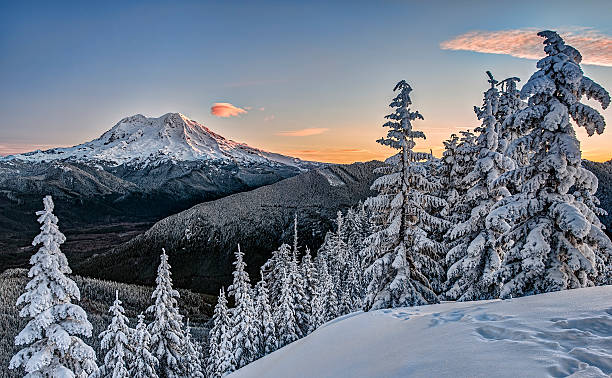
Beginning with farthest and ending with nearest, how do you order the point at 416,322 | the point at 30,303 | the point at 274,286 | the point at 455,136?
the point at 274,286 → the point at 455,136 → the point at 30,303 → the point at 416,322


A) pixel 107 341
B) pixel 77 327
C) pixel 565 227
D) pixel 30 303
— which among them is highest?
pixel 565 227

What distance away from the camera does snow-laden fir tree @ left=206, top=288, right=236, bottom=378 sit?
958 inches

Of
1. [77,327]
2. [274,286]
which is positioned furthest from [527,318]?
[274,286]

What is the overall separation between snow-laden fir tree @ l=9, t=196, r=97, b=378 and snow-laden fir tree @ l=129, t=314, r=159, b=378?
7.04 meters

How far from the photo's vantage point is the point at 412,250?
15500mm

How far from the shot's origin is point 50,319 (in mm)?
11789

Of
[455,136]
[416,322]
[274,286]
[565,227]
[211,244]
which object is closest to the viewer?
[416,322]

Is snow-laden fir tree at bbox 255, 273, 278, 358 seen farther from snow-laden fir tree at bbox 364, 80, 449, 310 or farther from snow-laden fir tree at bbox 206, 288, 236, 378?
snow-laden fir tree at bbox 364, 80, 449, 310

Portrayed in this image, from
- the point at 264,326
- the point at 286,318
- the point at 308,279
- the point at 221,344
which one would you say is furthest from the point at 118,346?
the point at 308,279

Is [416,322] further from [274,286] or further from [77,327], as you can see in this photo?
[274,286]

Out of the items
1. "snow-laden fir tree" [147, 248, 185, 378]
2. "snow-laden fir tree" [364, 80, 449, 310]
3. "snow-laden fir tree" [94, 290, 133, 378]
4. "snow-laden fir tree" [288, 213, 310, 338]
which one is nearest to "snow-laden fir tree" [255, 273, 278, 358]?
"snow-laden fir tree" [288, 213, 310, 338]

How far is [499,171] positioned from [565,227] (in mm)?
6324

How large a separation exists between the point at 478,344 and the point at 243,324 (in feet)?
73.3

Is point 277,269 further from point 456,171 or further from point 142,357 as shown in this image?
point 456,171
